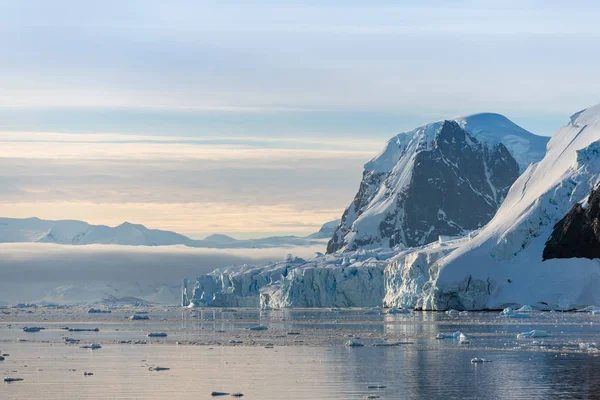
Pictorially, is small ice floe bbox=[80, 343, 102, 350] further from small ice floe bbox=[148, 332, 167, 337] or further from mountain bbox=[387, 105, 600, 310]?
mountain bbox=[387, 105, 600, 310]

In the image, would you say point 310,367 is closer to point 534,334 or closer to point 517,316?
point 534,334

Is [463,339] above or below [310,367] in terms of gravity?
above

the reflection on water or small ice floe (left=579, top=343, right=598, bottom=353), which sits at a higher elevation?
small ice floe (left=579, top=343, right=598, bottom=353)

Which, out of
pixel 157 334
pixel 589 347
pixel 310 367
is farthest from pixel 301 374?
pixel 157 334

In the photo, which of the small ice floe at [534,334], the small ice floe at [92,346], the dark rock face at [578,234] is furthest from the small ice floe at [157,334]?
the dark rock face at [578,234]

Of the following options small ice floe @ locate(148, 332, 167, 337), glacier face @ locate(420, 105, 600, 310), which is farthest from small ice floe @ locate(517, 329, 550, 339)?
glacier face @ locate(420, 105, 600, 310)

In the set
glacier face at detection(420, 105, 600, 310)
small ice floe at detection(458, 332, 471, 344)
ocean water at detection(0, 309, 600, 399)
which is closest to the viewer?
ocean water at detection(0, 309, 600, 399)

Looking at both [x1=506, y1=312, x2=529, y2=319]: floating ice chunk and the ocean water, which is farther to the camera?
[x1=506, y1=312, x2=529, y2=319]: floating ice chunk
